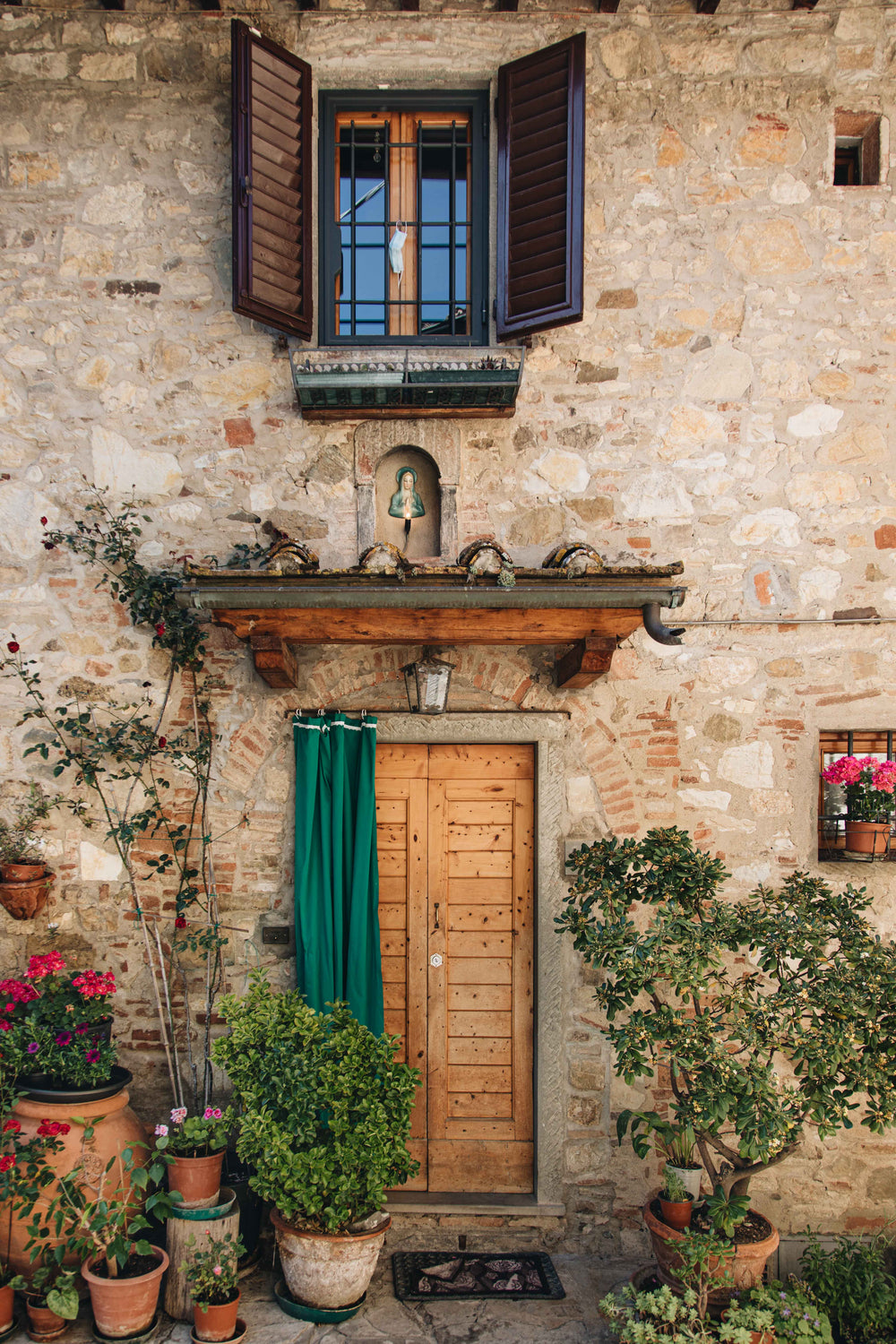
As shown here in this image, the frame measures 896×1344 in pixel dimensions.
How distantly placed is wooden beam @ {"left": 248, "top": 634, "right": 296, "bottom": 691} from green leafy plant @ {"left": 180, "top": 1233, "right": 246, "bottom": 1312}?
2.28 metres

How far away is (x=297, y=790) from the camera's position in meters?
4.23

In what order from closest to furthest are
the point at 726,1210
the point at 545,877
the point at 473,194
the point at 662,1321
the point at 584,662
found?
the point at 662,1321 < the point at 726,1210 < the point at 584,662 < the point at 545,877 < the point at 473,194

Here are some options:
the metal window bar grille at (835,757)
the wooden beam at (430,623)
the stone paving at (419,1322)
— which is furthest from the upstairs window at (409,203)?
the stone paving at (419,1322)

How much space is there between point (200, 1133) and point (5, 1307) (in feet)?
3.01

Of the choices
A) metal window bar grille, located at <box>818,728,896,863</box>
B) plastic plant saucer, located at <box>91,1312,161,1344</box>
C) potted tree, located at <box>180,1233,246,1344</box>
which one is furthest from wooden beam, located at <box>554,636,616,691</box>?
plastic plant saucer, located at <box>91,1312,161,1344</box>

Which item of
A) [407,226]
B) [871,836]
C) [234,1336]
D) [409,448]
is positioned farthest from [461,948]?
[407,226]

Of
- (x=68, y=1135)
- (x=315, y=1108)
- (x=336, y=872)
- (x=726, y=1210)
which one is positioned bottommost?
(x=726, y=1210)

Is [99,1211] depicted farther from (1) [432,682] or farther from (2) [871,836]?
(2) [871,836]

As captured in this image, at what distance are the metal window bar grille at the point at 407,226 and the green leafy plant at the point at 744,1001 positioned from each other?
110 inches

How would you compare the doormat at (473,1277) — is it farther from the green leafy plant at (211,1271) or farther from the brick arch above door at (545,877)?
the green leafy plant at (211,1271)

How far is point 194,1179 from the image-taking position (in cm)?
362

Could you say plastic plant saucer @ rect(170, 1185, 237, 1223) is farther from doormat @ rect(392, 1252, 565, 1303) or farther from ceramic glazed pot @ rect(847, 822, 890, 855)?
ceramic glazed pot @ rect(847, 822, 890, 855)

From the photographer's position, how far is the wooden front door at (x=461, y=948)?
14.1ft

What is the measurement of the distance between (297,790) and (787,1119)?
2.42 meters
